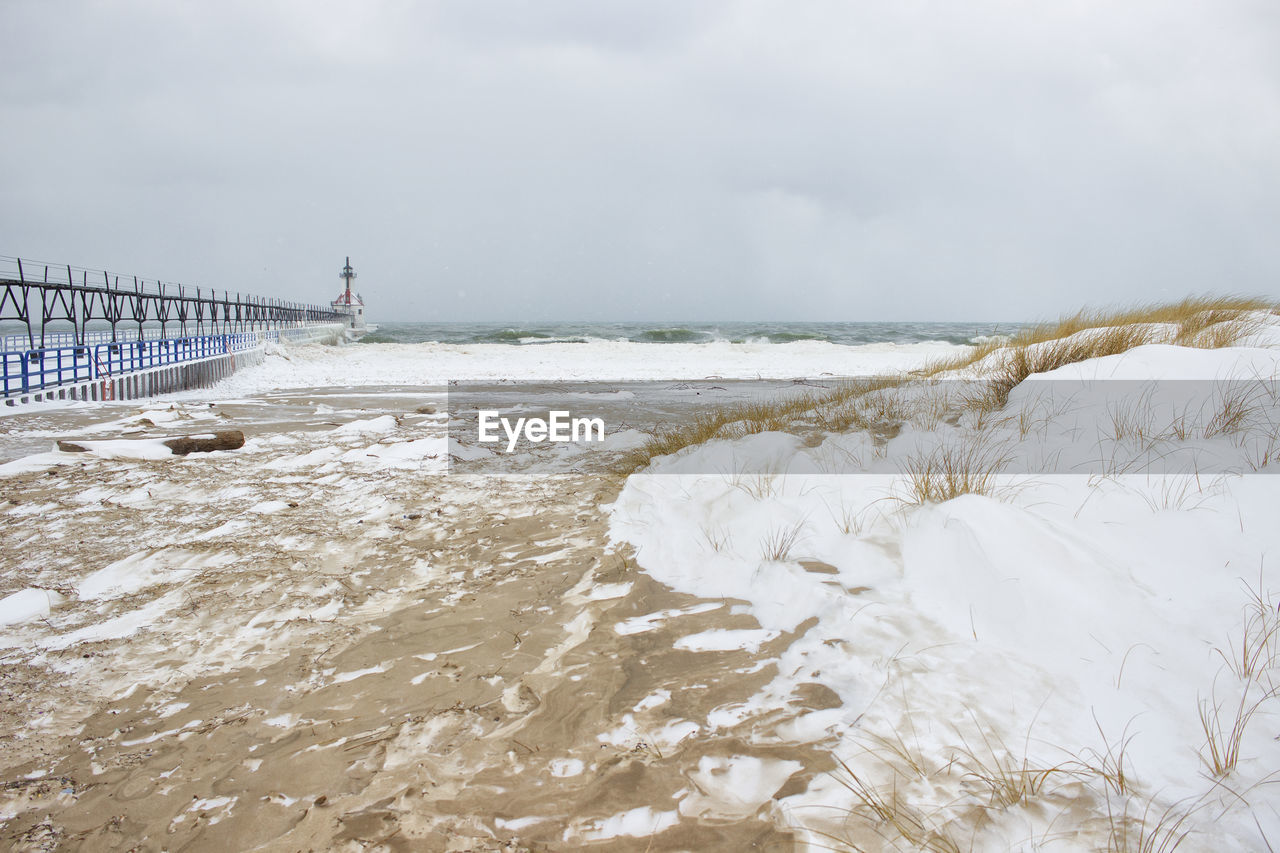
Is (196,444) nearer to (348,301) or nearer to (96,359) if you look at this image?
(96,359)

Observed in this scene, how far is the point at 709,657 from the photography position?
2764 mm

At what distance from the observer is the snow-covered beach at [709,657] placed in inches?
72.4

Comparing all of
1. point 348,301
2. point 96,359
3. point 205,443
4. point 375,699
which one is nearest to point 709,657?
point 375,699

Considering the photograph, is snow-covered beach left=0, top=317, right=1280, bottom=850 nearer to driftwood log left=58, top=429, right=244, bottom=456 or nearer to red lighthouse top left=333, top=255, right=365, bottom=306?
driftwood log left=58, top=429, right=244, bottom=456

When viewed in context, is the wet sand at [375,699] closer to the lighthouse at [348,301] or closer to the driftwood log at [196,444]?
the driftwood log at [196,444]

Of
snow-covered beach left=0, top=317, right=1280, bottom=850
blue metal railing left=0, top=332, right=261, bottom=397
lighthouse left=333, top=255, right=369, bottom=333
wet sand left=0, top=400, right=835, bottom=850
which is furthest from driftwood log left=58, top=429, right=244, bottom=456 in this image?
lighthouse left=333, top=255, right=369, bottom=333

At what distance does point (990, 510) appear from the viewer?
319 centimetres

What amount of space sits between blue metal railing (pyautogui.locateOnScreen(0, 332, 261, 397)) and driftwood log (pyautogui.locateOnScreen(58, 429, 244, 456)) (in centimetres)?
807

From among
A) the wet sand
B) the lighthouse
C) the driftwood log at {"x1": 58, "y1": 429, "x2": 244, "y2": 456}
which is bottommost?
the wet sand

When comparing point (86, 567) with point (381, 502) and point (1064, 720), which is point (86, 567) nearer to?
point (381, 502)

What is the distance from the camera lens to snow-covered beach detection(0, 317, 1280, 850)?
1.84 m

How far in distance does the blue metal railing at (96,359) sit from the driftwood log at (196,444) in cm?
807

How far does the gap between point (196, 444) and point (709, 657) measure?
796 cm

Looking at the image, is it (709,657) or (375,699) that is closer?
(375,699)
